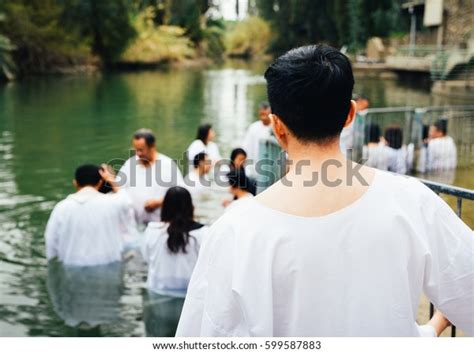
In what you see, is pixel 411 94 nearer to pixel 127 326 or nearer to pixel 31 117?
pixel 31 117

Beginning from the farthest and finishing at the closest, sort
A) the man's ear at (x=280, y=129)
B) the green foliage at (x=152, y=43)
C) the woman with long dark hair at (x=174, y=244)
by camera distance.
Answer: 1. the green foliage at (x=152, y=43)
2. the woman with long dark hair at (x=174, y=244)
3. the man's ear at (x=280, y=129)

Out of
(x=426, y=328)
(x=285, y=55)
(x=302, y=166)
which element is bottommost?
(x=426, y=328)

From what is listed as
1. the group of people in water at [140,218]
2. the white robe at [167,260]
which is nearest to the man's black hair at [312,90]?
the group of people in water at [140,218]

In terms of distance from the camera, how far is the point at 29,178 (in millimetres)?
11594

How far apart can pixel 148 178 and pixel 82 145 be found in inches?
349

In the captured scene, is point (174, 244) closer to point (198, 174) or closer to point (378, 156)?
point (198, 174)

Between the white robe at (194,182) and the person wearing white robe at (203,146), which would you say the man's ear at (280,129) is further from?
the person wearing white robe at (203,146)

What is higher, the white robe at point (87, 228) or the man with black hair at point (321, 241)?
the man with black hair at point (321, 241)

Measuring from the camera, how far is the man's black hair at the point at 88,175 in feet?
19.3

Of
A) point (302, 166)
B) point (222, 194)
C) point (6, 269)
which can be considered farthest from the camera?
point (222, 194)

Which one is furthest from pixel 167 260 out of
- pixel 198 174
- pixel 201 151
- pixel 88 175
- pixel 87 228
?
pixel 201 151

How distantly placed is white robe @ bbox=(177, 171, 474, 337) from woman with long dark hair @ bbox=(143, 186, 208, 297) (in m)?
3.43
